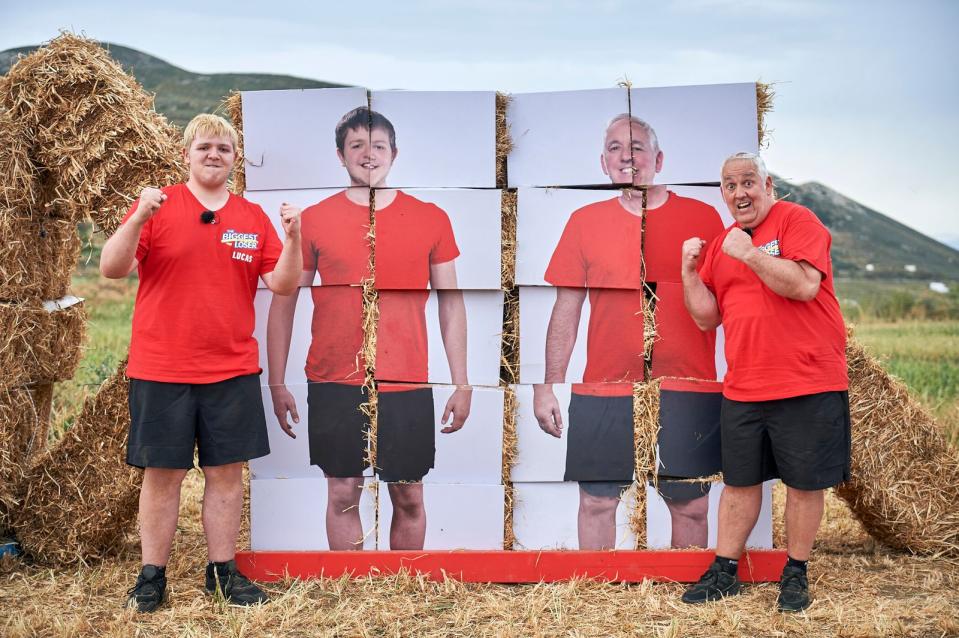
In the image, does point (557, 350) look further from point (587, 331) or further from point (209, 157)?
point (209, 157)

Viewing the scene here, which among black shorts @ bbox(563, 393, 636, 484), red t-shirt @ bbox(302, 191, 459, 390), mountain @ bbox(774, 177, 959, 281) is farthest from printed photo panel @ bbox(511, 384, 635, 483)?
mountain @ bbox(774, 177, 959, 281)

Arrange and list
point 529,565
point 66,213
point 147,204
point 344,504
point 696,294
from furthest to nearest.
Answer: point 66,213, point 344,504, point 529,565, point 696,294, point 147,204

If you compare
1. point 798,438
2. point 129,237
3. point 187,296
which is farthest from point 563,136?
point 129,237

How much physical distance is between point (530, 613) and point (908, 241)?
29069 mm

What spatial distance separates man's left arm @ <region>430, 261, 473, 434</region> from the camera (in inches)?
156

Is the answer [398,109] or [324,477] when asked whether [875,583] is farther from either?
[398,109]

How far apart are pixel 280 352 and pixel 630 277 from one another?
5.60 feet

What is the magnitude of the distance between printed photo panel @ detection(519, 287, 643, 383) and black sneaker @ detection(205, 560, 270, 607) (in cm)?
154

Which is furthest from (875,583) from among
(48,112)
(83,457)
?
(48,112)

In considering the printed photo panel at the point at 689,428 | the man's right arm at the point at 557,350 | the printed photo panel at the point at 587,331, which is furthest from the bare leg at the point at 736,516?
the man's right arm at the point at 557,350

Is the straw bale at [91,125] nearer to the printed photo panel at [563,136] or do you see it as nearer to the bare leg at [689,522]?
the printed photo panel at [563,136]

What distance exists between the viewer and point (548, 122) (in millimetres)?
3982

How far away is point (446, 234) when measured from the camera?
393 centimetres

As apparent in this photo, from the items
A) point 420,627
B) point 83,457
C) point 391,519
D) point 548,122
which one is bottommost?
point 420,627
